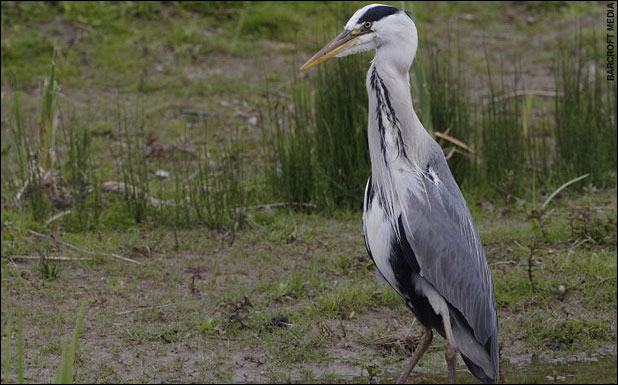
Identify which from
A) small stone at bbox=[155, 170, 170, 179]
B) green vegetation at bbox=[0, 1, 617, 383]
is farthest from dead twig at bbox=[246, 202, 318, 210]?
small stone at bbox=[155, 170, 170, 179]

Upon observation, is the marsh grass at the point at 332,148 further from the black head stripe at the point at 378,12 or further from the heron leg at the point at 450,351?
the heron leg at the point at 450,351

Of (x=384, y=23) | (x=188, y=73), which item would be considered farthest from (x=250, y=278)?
(x=188, y=73)

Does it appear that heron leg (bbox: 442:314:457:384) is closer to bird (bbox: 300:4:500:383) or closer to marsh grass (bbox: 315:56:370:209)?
bird (bbox: 300:4:500:383)

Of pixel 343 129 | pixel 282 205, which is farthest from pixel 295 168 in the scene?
pixel 343 129

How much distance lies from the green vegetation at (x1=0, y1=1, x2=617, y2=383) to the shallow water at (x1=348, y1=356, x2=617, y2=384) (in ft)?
0.12

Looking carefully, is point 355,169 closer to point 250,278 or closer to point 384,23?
point 250,278

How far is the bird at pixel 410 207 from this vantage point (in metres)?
4.31

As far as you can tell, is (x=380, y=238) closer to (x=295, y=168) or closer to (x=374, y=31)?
(x=374, y=31)

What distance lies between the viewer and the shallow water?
5023mm

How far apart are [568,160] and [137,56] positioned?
4.14 meters

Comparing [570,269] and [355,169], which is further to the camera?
[355,169]

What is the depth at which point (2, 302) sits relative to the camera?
5.66 m

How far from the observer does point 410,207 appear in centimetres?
432

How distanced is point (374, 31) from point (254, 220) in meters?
2.53
